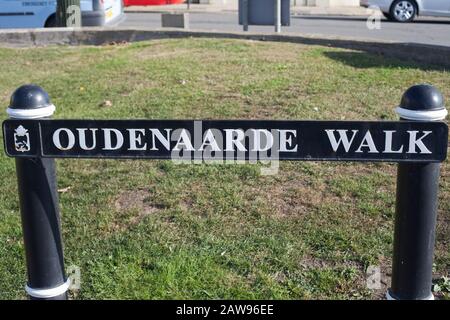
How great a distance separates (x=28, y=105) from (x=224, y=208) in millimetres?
1890

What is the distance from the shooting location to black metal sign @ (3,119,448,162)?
245cm

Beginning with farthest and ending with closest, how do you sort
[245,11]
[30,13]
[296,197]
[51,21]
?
[51,21] < [30,13] < [245,11] < [296,197]

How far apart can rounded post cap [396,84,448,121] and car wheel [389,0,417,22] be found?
52.0 feet

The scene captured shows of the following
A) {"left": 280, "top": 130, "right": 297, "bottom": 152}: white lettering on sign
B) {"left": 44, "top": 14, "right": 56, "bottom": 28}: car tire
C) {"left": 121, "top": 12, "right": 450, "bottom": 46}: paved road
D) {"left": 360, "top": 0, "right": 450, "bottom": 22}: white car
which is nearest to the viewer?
{"left": 280, "top": 130, "right": 297, "bottom": 152}: white lettering on sign

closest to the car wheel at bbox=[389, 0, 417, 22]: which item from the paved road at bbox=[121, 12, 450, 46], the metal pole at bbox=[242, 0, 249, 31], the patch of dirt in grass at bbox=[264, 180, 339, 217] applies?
the paved road at bbox=[121, 12, 450, 46]

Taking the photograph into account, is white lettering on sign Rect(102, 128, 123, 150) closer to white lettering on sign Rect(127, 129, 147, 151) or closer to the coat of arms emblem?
white lettering on sign Rect(127, 129, 147, 151)

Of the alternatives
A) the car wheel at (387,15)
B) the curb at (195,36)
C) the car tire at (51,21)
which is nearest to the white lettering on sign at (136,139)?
the curb at (195,36)

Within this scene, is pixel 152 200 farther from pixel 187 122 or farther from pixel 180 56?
pixel 180 56

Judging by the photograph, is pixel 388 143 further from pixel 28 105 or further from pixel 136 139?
pixel 28 105

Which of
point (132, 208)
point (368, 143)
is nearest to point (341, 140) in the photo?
point (368, 143)

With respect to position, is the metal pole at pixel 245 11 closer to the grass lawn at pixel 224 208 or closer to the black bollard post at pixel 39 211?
the grass lawn at pixel 224 208

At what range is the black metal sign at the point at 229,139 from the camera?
2453 millimetres

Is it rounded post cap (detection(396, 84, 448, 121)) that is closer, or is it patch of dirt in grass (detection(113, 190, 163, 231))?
rounded post cap (detection(396, 84, 448, 121))

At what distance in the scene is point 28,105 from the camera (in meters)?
2.61
